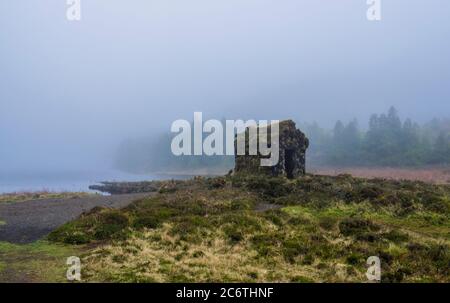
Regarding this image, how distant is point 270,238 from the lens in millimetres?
15734

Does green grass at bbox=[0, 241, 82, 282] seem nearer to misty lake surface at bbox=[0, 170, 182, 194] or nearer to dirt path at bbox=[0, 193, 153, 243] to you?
dirt path at bbox=[0, 193, 153, 243]

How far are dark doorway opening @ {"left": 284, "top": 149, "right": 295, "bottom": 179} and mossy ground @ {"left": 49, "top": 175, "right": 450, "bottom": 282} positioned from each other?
30.6 feet

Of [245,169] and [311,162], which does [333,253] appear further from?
[311,162]

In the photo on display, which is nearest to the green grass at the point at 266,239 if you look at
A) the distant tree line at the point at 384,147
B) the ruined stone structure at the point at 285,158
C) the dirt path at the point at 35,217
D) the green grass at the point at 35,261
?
the green grass at the point at 35,261

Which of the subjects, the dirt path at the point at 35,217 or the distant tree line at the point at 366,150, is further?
the distant tree line at the point at 366,150

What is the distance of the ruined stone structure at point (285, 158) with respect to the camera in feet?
111

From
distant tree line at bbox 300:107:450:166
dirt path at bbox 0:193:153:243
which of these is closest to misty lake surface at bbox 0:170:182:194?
dirt path at bbox 0:193:153:243

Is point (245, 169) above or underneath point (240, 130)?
underneath

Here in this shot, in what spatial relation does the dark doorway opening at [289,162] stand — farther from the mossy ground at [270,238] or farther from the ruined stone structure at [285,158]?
the mossy ground at [270,238]

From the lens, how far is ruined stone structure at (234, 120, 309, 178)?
3384 centimetres

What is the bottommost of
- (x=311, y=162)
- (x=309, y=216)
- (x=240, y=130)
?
(x=311, y=162)
